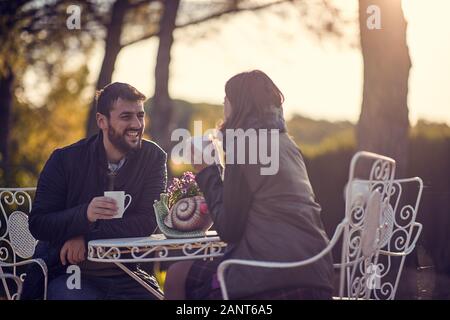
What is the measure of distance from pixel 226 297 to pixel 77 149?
132 centimetres

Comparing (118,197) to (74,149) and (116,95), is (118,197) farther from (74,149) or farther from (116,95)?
(116,95)

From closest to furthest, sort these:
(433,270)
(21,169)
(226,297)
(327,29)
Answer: (226,297), (433,270), (327,29), (21,169)

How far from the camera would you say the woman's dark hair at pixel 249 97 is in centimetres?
357

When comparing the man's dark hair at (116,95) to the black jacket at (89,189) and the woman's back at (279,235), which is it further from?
the woman's back at (279,235)

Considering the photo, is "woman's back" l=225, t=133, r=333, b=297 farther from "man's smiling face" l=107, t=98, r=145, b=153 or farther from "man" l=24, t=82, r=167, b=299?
"man's smiling face" l=107, t=98, r=145, b=153

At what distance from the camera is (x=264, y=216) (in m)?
3.45

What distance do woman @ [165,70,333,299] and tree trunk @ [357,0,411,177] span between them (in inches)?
117

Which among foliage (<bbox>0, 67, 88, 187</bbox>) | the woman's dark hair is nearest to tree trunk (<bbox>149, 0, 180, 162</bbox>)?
foliage (<bbox>0, 67, 88, 187</bbox>)

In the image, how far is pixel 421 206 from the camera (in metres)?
7.30

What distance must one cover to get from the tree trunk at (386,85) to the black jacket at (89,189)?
2.54 meters

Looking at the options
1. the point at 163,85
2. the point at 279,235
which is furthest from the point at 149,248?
the point at 163,85

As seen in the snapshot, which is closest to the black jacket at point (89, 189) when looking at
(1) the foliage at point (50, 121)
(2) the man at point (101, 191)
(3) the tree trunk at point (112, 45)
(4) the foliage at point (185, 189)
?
(2) the man at point (101, 191)
